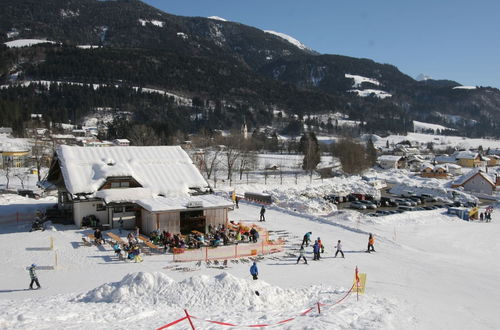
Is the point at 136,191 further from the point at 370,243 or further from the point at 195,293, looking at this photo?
the point at 370,243

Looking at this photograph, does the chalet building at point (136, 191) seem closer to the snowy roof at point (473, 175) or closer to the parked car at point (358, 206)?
the parked car at point (358, 206)

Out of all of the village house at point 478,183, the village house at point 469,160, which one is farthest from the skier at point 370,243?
the village house at point 469,160

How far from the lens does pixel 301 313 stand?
13.5m

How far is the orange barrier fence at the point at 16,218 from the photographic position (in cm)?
2813

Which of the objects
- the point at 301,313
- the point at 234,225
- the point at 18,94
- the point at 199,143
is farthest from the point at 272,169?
the point at 18,94

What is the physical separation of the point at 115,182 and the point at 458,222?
30.1 meters

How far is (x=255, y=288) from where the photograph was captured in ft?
48.4

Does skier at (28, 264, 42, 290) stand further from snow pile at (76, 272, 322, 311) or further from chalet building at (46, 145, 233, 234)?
chalet building at (46, 145, 233, 234)

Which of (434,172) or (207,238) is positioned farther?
(434,172)

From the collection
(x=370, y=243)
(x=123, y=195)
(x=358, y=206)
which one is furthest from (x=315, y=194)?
(x=123, y=195)

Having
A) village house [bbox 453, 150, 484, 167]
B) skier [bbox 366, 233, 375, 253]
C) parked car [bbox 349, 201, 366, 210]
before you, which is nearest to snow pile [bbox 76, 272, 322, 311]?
skier [bbox 366, 233, 375, 253]

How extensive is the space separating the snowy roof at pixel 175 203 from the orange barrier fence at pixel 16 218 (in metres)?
9.50

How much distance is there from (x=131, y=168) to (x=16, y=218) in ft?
28.8

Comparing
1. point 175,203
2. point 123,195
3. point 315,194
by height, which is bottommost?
point 315,194
